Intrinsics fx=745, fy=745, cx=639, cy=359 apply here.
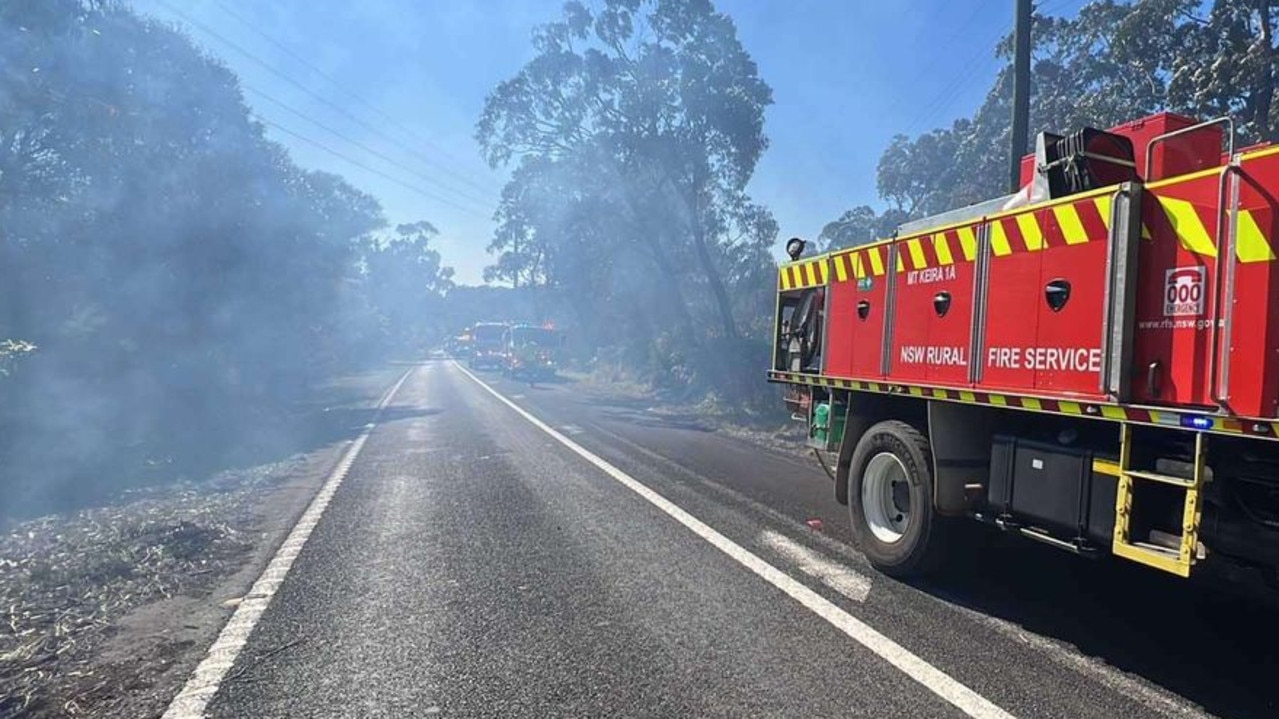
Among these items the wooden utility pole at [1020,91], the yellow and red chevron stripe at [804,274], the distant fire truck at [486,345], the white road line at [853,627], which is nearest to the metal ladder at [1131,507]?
the white road line at [853,627]

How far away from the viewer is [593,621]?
172 inches

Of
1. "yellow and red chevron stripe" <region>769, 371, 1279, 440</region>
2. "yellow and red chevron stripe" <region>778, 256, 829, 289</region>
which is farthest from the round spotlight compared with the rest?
"yellow and red chevron stripe" <region>769, 371, 1279, 440</region>

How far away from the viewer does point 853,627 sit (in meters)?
4.25

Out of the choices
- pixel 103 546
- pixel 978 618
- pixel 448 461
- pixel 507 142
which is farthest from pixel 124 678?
pixel 507 142

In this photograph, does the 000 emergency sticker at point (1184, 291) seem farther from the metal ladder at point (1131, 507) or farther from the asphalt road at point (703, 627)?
the asphalt road at point (703, 627)

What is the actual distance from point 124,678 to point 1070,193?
577cm

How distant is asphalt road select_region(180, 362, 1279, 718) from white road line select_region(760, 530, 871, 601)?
22 millimetres

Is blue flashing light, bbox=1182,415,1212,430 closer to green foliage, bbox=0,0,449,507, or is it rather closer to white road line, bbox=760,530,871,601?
white road line, bbox=760,530,871,601

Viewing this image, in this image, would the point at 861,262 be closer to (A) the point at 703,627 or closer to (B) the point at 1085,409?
(B) the point at 1085,409

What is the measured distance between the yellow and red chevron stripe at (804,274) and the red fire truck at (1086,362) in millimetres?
504

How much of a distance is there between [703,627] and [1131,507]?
90.8 inches

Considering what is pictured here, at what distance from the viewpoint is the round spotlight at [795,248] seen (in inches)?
295

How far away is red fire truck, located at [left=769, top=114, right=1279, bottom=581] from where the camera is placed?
334cm

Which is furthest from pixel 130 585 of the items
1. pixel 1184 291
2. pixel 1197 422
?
pixel 1184 291
